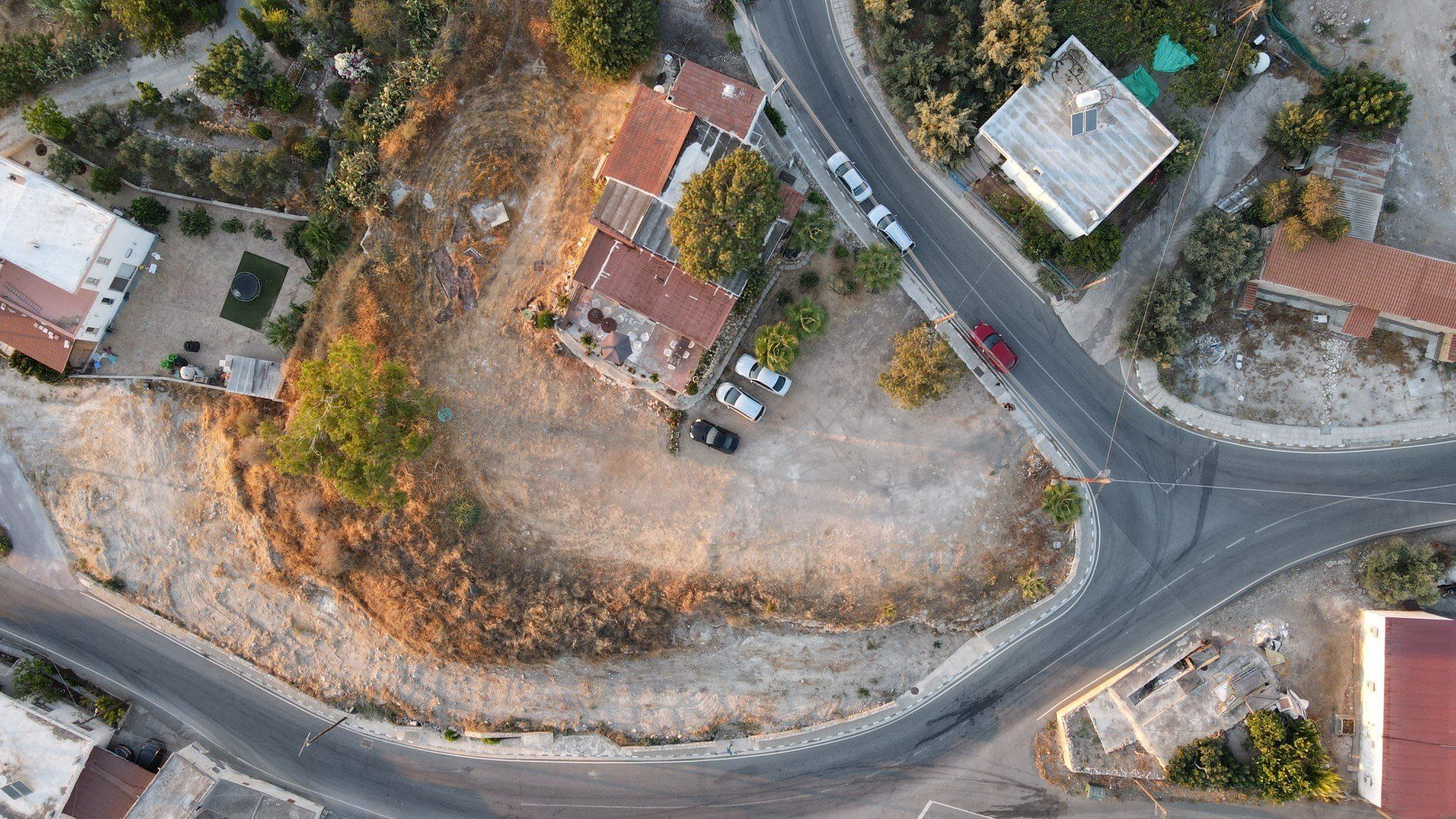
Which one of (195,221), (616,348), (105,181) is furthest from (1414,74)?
(105,181)

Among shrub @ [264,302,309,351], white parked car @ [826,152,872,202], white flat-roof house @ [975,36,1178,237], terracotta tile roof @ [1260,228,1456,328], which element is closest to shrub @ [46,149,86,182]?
shrub @ [264,302,309,351]

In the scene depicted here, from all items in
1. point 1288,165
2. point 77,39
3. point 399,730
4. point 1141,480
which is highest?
point 1288,165

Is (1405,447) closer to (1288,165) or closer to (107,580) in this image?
(1288,165)

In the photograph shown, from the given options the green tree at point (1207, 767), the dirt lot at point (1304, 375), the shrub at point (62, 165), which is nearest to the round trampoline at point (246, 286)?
the shrub at point (62, 165)

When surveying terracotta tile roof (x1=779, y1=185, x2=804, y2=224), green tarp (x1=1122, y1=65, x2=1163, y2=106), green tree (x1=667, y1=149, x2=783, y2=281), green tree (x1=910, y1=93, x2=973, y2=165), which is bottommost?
green tree (x1=667, y1=149, x2=783, y2=281)

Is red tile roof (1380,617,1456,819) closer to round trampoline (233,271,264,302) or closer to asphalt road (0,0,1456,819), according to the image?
asphalt road (0,0,1456,819)

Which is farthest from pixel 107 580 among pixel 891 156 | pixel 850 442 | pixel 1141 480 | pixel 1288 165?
pixel 1288 165

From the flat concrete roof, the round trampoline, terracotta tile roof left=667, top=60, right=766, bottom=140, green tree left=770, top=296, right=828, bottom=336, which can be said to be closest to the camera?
terracotta tile roof left=667, top=60, right=766, bottom=140
